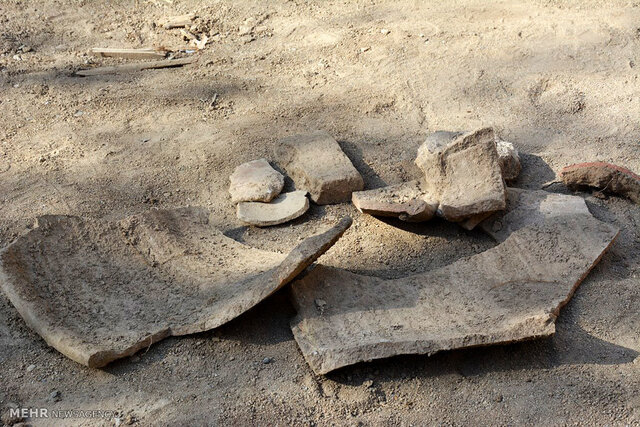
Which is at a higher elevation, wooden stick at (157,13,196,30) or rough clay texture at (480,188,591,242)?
rough clay texture at (480,188,591,242)

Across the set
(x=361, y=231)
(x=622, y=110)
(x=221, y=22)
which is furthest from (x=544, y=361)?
(x=221, y=22)

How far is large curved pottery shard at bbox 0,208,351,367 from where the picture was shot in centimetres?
284

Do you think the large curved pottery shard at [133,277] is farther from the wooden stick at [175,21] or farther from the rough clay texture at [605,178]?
the wooden stick at [175,21]

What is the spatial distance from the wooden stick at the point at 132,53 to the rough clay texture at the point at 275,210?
6.47 feet

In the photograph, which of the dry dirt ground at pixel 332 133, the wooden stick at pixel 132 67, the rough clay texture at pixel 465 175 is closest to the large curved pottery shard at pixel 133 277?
the dry dirt ground at pixel 332 133

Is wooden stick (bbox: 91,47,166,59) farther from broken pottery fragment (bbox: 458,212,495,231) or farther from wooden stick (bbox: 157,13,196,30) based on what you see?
broken pottery fragment (bbox: 458,212,495,231)

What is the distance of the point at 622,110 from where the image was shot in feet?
14.6

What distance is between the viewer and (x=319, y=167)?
13.1ft

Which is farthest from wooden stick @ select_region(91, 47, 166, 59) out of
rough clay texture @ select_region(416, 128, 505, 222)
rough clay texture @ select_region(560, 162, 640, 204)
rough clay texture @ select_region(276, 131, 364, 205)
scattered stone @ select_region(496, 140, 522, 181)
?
rough clay texture @ select_region(560, 162, 640, 204)

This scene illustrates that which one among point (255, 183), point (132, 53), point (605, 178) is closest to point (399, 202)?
point (255, 183)

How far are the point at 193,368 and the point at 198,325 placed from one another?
0.17m

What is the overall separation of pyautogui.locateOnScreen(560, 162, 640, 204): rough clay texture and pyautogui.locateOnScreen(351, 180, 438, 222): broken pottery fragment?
0.81 metres

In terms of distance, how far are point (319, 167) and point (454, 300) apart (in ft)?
3.99

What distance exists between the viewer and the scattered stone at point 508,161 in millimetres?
3924
